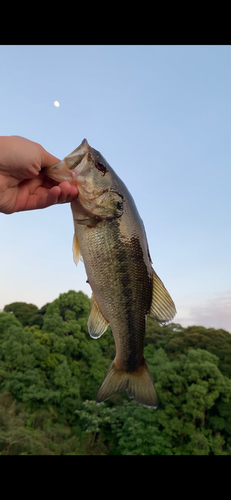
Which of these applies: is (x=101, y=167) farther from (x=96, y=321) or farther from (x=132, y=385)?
(x=132, y=385)

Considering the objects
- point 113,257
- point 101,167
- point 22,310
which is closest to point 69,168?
point 101,167

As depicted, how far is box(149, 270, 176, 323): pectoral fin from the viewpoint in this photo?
2.36m

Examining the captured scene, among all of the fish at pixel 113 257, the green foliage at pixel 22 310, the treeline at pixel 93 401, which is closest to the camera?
the fish at pixel 113 257

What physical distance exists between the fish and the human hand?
0.37 ft

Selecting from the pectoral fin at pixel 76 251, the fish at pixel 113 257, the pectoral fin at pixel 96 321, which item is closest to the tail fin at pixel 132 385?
the fish at pixel 113 257

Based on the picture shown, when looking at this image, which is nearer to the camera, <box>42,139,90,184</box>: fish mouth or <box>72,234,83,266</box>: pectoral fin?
<box>42,139,90,184</box>: fish mouth

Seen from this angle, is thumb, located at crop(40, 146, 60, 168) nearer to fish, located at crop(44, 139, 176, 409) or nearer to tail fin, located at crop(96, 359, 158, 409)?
fish, located at crop(44, 139, 176, 409)

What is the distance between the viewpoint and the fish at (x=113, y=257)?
90.3 inches

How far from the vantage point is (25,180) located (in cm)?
273

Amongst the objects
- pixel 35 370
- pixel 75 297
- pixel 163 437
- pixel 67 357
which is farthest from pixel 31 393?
pixel 75 297

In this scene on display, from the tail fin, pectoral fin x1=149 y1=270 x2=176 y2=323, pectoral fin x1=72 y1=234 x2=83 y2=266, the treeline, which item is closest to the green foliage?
the treeline

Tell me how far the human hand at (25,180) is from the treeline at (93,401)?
1843cm

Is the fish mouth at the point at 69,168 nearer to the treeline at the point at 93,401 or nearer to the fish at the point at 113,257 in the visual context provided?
the fish at the point at 113,257
